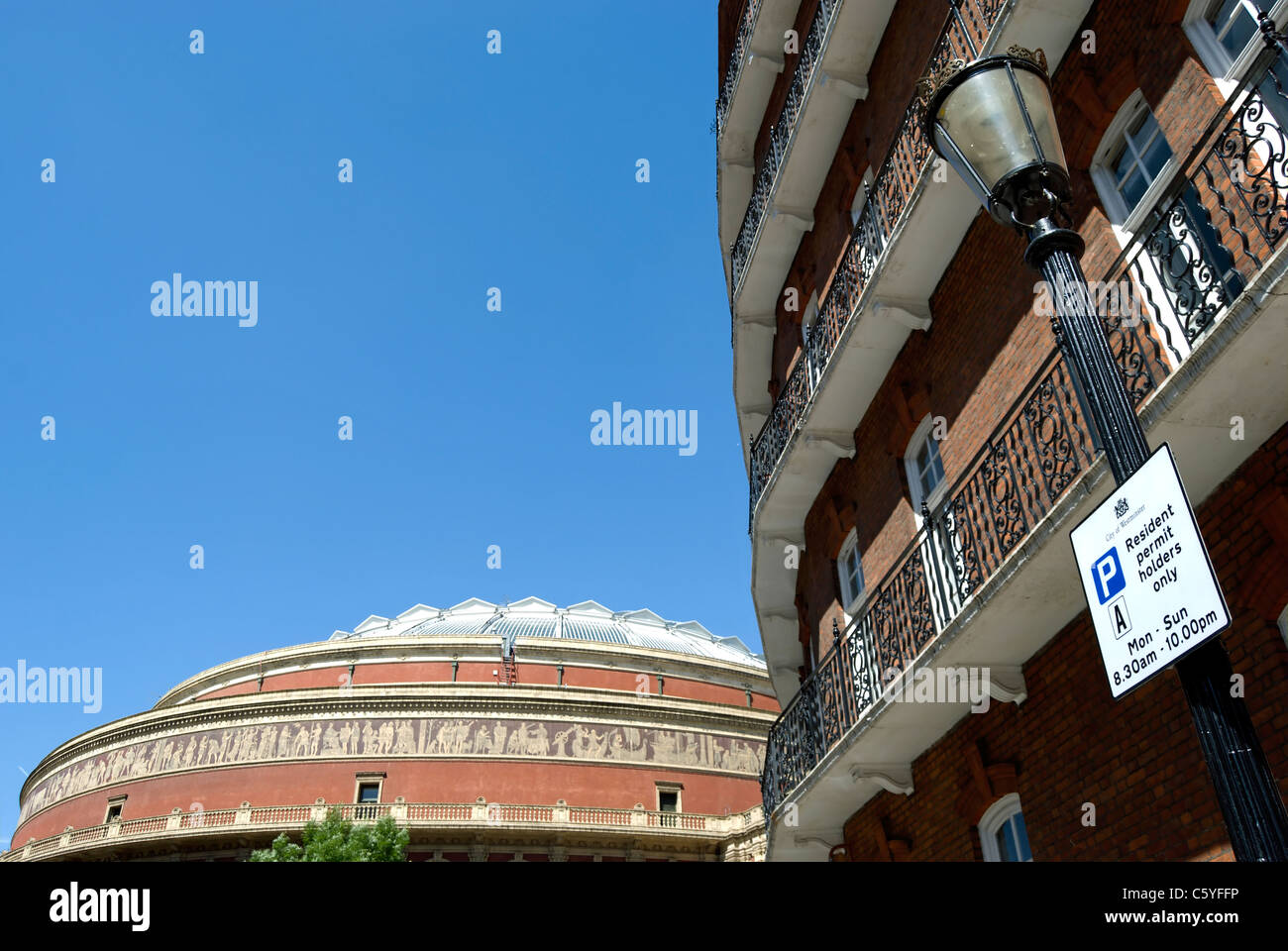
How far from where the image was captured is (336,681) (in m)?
47.6

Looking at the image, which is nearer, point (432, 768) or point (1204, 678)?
point (1204, 678)

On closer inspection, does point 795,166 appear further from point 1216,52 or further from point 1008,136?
point 1008,136

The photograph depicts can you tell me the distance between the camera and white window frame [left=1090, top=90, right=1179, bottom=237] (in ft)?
24.1

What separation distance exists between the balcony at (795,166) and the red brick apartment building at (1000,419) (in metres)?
0.05

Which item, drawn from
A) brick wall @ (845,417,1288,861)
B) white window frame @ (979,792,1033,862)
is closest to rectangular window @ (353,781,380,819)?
white window frame @ (979,792,1033,862)

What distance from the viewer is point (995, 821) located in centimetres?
886

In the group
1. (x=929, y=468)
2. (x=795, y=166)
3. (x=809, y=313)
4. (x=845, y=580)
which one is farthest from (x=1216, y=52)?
(x=809, y=313)

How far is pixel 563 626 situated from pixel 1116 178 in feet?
161

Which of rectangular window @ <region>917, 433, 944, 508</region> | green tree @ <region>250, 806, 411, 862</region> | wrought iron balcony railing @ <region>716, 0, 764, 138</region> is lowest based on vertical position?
green tree @ <region>250, 806, 411, 862</region>

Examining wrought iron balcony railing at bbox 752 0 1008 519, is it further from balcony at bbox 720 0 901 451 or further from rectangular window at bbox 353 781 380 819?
rectangular window at bbox 353 781 380 819

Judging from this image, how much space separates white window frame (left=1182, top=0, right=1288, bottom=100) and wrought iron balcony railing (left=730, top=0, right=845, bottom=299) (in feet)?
19.0

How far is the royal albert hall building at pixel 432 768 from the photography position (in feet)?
121
